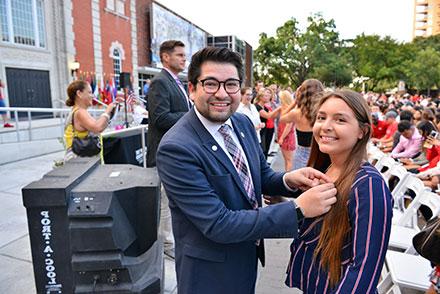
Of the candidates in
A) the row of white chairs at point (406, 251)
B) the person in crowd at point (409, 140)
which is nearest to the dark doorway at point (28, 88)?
the person in crowd at point (409, 140)

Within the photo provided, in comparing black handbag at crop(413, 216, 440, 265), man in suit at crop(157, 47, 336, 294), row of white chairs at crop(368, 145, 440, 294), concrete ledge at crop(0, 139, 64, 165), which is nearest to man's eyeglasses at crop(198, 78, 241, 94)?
man in suit at crop(157, 47, 336, 294)

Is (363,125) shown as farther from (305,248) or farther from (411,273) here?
(411,273)

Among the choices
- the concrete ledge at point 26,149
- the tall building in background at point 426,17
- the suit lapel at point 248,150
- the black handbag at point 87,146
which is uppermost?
the tall building in background at point 426,17

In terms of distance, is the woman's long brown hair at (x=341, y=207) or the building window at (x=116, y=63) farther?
the building window at (x=116, y=63)

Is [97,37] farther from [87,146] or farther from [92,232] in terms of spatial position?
[92,232]

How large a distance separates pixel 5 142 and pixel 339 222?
7.83 m

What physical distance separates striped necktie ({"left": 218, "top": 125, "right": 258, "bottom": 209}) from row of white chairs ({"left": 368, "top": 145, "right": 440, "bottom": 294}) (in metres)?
1.60

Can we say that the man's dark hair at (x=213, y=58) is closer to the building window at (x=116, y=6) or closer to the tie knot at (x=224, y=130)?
the tie knot at (x=224, y=130)

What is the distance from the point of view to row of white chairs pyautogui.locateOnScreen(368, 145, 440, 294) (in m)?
2.43

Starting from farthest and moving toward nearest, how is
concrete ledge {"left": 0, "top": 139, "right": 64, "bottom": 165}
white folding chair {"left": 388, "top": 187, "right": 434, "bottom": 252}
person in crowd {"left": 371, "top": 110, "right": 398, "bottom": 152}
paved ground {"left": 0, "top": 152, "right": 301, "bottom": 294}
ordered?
person in crowd {"left": 371, "top": 110, "right": 398, "bottom": 152}
concrete ledge {"left": 0, "top": 139, "right": 64, "bottom": 165}
white folding chair {"left": 388, "top": 187, "right": 434, "bottom": 252}
paved ground {"left": 0, "top": 152, "right": 301, "bottom": 294}

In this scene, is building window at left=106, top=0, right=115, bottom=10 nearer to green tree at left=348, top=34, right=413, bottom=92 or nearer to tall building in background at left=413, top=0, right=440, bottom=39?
green tree at left=348, top=34, right=413, bottom=92

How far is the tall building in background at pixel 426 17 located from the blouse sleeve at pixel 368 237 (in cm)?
12761

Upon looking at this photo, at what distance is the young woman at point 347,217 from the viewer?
1.26 metres

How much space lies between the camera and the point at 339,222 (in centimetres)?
136
